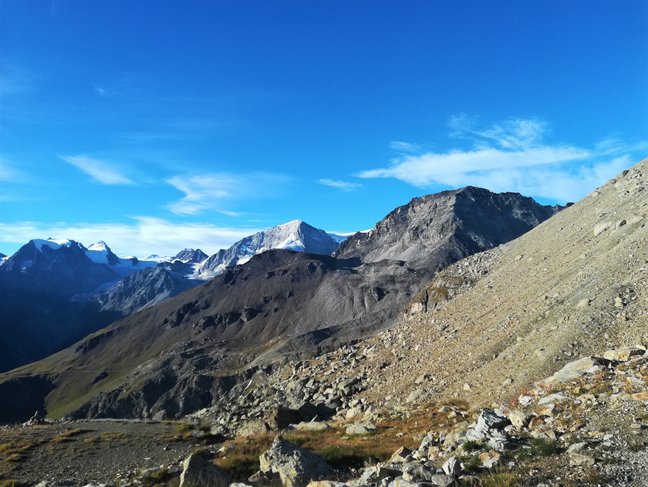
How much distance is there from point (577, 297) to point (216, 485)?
3588 centimetres

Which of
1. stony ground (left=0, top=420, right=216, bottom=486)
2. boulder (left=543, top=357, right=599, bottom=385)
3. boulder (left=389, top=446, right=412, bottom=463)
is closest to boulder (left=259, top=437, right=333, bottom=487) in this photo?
boulder (left=389, top=446, right=412, bottom=463)

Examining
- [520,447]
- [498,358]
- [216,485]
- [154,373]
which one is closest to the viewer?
[520,447]

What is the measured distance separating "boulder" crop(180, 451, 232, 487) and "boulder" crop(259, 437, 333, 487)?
128 inches

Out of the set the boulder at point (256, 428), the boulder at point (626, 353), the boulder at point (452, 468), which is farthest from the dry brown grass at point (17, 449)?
the boulder at point (626, 353)

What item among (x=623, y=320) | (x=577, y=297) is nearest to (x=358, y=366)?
(x=577, y=297)

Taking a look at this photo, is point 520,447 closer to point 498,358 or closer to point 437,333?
point 498,358

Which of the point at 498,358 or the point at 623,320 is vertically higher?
the point at 623,320

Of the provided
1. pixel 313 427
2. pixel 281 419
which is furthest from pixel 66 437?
pixel 313 427

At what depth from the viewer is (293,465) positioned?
20281 millimetres

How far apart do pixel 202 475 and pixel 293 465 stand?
19.4 ft

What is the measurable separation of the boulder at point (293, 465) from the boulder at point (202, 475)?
3240mm

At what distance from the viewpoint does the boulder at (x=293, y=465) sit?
19828 mm

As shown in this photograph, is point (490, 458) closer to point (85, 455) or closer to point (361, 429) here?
point (361, 429)

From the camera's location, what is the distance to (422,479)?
579 inches
